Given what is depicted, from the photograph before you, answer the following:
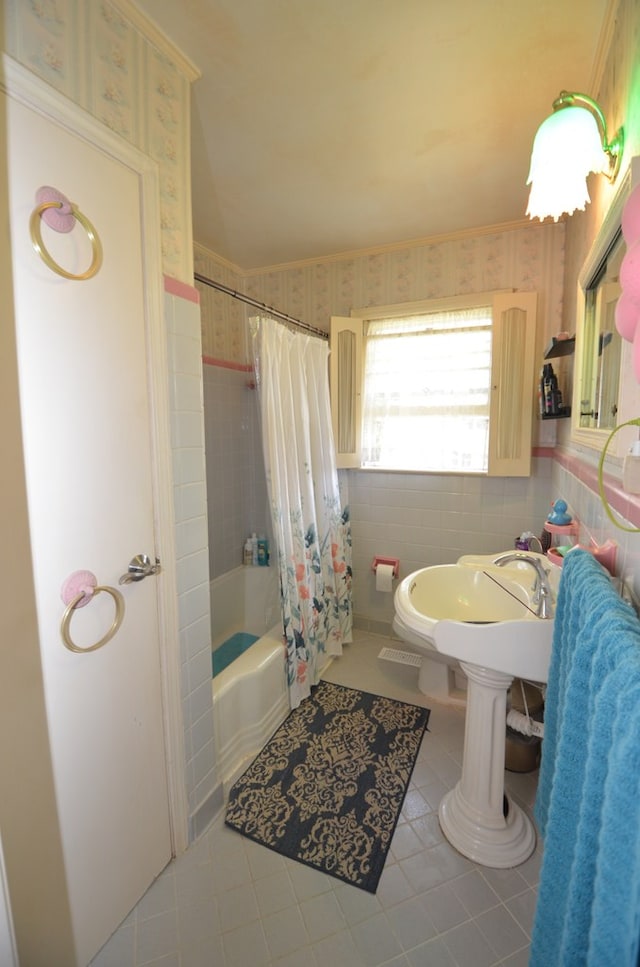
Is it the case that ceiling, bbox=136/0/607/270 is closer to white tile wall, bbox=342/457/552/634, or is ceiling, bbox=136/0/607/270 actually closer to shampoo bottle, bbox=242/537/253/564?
white tile wall, bbox=342/457/552/634

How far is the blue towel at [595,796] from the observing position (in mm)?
416

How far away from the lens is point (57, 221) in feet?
2.85

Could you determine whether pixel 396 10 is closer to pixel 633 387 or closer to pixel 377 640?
pixel 633 387

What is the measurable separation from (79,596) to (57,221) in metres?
0.85

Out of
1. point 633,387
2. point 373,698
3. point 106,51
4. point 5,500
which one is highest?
point 106,51

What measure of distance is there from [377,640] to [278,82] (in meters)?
2.73

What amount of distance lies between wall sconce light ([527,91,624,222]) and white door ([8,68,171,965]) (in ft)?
3.61

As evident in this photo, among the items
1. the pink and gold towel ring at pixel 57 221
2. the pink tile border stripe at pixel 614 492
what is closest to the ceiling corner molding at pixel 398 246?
the pink tile border stripe at pixel 614 492

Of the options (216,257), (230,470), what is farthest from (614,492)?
(216,257)

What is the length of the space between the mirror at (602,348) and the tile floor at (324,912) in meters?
1.43

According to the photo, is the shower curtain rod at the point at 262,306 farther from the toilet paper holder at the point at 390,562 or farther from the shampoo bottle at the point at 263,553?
the toilet paper holder at the point at 390,562

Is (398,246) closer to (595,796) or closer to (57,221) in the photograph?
(57,221)

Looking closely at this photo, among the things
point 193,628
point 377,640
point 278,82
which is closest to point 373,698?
point 377,640

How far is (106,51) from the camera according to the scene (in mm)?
990
